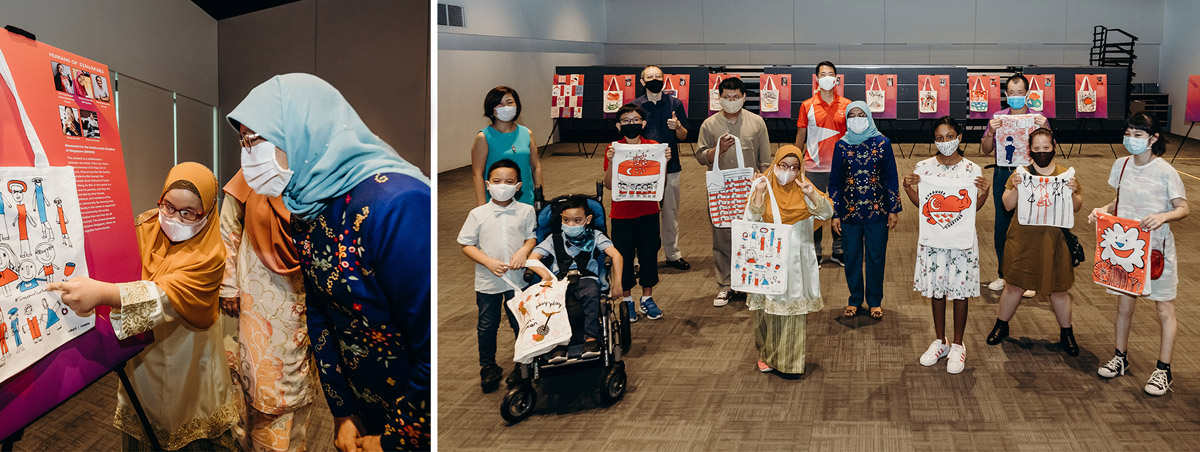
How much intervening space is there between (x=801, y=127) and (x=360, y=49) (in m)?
3.38

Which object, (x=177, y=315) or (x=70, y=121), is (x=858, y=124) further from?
(x=70, y=121)

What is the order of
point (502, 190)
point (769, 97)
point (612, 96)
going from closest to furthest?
point (502, 190), point (769, 97), point (612, 96)

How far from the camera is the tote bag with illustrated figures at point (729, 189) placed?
4590mm

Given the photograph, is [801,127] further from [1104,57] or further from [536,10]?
[536,10]

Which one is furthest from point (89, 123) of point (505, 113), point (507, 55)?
point (507, 55)

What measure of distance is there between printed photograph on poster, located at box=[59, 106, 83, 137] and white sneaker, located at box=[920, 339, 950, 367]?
11.1 feet

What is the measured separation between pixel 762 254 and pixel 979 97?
5590 mm

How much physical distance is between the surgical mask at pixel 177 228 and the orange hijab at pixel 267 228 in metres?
0.13

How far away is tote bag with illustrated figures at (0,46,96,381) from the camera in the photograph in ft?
6.05

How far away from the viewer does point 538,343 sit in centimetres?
323

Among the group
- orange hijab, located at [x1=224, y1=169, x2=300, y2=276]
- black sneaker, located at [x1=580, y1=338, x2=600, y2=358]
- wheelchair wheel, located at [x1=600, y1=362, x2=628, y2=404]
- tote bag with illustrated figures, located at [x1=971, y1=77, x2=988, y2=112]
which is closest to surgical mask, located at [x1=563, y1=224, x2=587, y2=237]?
black sneaker, located at [x1=580, y1=338, x2=600, y2=358]

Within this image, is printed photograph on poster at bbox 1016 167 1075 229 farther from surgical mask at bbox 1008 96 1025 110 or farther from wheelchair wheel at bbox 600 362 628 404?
wheelchair wheel at bbox 600 362 628 404

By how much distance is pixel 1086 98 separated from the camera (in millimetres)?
5004

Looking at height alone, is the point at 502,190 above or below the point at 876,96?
below
